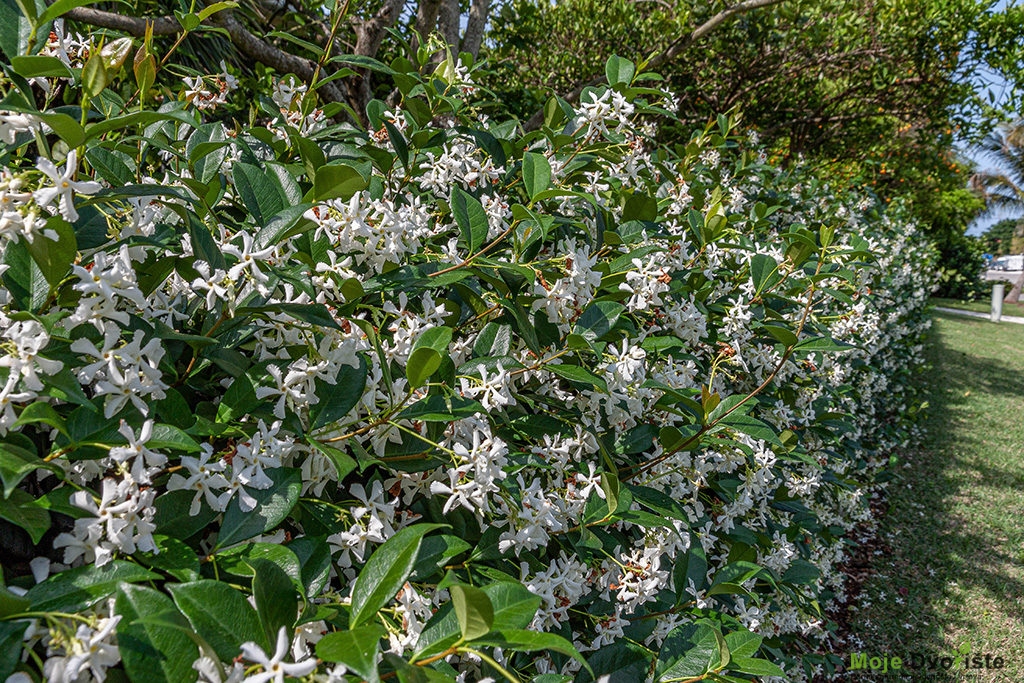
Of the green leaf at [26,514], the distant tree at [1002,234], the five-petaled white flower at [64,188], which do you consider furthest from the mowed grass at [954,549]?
the distant tree at [1002,234]

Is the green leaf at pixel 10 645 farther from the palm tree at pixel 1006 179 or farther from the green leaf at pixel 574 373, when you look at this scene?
the palm tree at pixel 1006 179

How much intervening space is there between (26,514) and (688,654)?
1.08 meters

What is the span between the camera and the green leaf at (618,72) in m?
2.08

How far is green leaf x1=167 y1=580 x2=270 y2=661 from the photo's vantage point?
72 cm

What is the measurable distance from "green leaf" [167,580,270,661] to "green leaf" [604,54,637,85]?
5.80 ft

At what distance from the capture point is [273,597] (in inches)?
30.0

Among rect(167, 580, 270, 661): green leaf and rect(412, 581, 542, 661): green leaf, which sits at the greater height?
rect(167, 580, 270, 661): green leaf

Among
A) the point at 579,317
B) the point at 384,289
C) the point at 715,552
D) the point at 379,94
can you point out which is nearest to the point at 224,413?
Answer: the point at 384,289

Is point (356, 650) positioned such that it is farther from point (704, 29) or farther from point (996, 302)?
point (996, 302)

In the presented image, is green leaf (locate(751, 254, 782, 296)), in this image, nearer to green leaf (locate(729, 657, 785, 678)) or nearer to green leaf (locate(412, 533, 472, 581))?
green leaf (locate(729, 657, 785, 678))

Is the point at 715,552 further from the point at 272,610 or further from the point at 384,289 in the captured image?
the point at 272,610

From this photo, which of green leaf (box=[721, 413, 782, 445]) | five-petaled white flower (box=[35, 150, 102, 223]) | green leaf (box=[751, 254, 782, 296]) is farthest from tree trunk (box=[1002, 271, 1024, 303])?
five-petaled white flower (box=[35, 150, 102, 223])

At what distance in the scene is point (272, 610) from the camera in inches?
30.0

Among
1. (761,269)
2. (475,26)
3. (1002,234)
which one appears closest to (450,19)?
(475,26)
